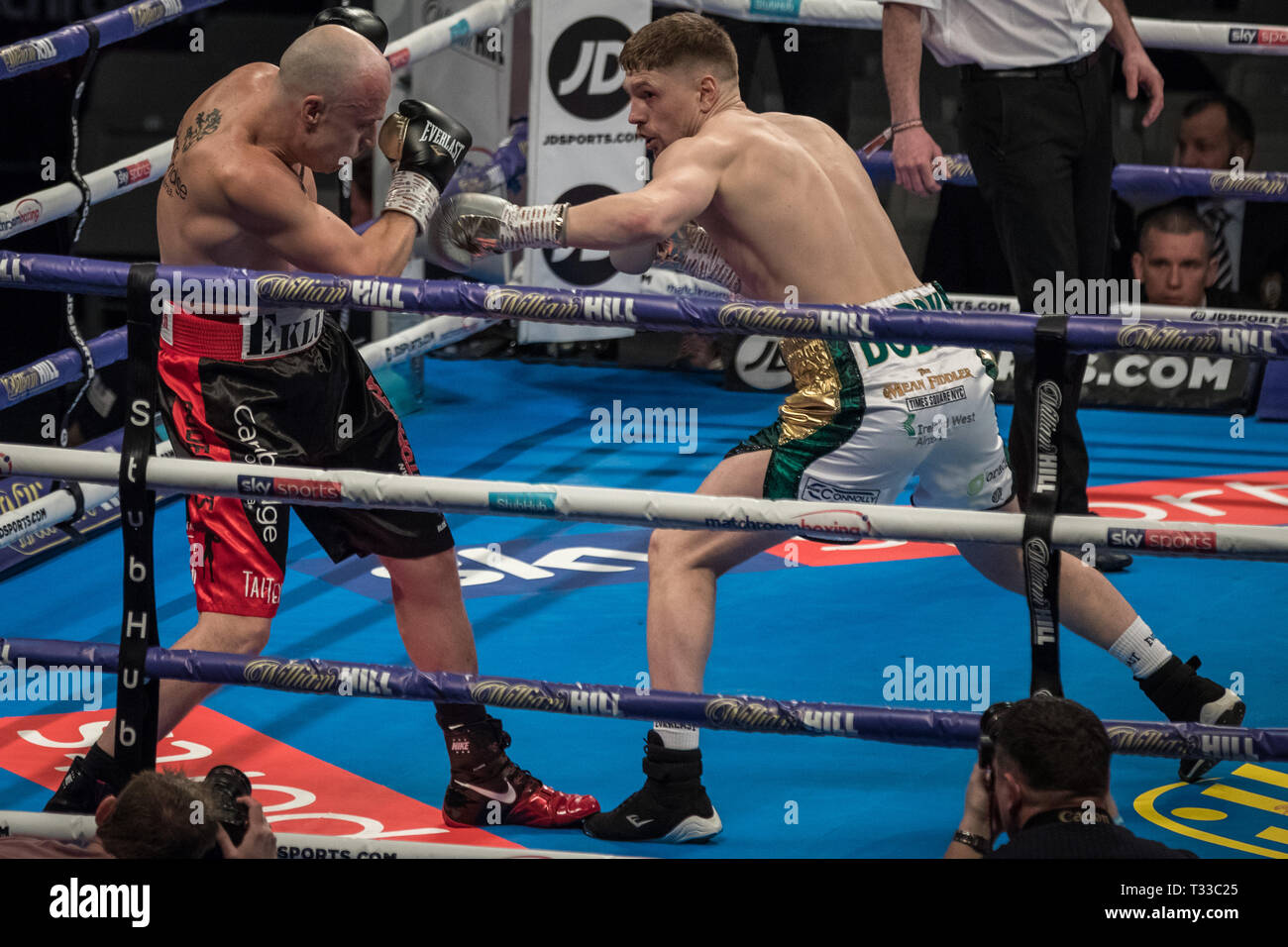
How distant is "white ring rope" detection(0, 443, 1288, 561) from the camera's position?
2248mm

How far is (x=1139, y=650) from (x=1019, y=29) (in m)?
1.69

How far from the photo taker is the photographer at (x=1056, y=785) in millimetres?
2041

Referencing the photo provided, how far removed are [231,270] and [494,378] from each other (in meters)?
3.98

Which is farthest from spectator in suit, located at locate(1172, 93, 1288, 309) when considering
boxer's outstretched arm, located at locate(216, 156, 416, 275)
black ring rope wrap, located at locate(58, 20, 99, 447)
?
boxer's outstretched arm, located at locate(216, 156, 416, 275)

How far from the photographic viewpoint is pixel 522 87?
6750 millimetres

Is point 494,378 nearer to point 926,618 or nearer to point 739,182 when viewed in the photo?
point 926,618

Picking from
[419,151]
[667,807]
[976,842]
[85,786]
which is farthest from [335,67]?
[976,842]

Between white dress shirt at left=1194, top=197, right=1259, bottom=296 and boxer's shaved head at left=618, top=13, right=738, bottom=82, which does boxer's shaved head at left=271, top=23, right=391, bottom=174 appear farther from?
white dress shirt at left=1194, top=197, right=1259, bottom=296

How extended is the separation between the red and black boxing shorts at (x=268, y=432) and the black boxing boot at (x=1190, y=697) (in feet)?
→ 4.43

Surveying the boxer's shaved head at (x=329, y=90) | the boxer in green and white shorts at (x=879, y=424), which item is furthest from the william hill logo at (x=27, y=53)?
the boxer in green and white shorts at (x=879, y=424)

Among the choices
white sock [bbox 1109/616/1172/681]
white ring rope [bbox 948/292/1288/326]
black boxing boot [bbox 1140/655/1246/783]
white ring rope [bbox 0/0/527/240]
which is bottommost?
black boxing boot [bbox 1140/655/1246/783]

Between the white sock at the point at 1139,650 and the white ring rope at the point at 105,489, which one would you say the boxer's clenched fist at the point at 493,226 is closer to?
the white ring rope at the point at 105,489

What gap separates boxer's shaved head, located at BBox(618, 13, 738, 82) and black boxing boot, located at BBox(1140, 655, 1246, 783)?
1380 mm

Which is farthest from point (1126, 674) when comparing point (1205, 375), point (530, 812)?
point (1205, 375)
